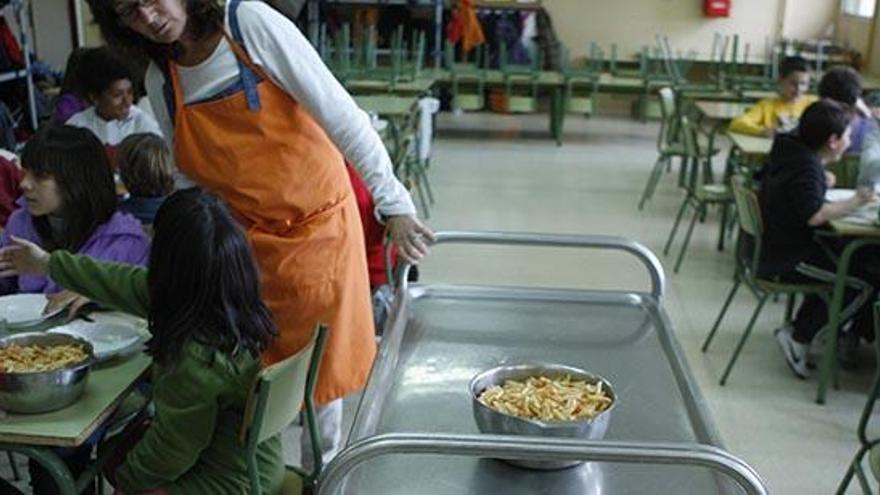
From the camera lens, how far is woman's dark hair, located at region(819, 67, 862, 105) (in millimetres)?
4664

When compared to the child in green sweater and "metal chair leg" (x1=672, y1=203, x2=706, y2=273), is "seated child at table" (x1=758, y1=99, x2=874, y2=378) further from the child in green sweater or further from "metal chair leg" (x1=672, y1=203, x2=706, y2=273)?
the child in green sweater

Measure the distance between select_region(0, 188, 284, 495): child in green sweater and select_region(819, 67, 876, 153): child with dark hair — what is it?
3.73 m

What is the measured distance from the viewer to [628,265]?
489cm

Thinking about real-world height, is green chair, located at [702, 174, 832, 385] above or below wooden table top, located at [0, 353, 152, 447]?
below

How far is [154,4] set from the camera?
1609 millimetres

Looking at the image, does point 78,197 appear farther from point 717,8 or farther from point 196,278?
point 717,8

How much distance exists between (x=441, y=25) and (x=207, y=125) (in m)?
8.51

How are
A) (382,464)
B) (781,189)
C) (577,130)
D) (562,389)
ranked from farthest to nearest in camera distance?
(577,130)
(781,189)
(562,389)
(382,464)

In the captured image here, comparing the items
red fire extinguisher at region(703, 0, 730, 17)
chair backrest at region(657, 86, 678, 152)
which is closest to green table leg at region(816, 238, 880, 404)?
chair backrest at region(657, 86, 678, 152)

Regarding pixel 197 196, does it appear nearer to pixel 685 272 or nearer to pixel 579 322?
pixel 579 322

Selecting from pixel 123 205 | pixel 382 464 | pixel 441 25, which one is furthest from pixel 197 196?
pixel 441 25

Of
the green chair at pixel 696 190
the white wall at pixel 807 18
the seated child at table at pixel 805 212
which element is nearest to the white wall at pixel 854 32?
the white wall at pixel 807 18

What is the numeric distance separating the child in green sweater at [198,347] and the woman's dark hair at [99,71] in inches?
84.0

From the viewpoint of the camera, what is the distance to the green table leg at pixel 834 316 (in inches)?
129
